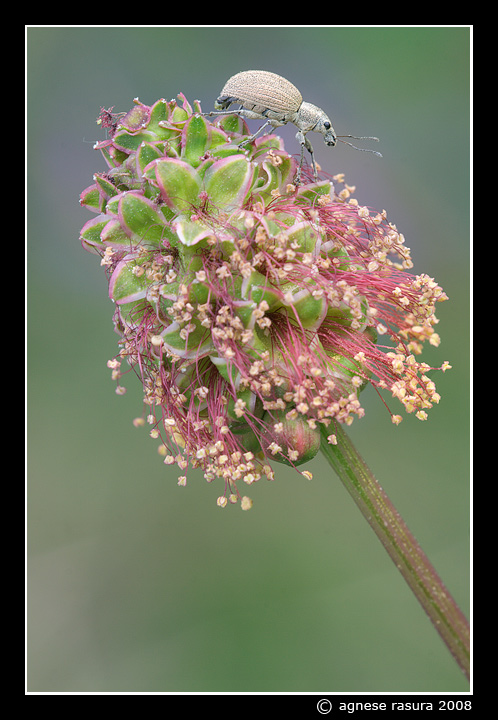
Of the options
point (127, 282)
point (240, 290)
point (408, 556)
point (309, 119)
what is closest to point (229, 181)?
point (240, 290)

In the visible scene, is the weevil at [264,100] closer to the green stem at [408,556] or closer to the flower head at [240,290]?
the flower head at [240,290]

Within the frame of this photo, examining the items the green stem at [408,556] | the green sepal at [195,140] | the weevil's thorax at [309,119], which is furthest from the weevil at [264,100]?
the green stem at [408,556]

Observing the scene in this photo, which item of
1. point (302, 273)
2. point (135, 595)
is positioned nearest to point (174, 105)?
point (302, 273)

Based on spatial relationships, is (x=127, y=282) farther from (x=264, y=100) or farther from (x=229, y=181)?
(x=264, y=100)

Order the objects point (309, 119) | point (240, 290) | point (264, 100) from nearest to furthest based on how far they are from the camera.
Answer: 1. point (240, 290)
2. point (264, 100)
3. point (309, 119)

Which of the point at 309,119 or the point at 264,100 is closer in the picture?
the point at 264,100

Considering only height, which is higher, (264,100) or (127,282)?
(264,100)

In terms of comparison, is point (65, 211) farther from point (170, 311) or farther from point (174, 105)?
point (170, 311)
